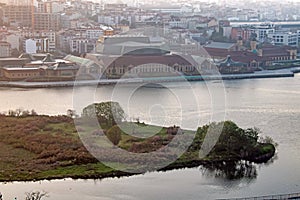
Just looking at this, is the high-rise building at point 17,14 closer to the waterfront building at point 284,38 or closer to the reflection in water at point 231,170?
the waterfront building at point 284,38

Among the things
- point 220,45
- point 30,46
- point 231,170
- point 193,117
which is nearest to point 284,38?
point 220,45

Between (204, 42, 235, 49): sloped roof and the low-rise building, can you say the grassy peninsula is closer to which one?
the low-rise building

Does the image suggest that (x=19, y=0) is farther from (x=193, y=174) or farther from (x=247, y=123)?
(x=193, y=174)

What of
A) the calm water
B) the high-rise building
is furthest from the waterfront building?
the high-rise building

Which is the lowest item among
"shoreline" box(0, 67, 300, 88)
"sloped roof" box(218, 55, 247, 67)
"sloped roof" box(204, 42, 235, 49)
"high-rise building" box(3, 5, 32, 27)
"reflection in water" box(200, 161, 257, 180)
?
"shoreline" box(0, 67, 300, 88)

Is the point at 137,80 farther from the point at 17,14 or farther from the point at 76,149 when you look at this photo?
the point at 17,14

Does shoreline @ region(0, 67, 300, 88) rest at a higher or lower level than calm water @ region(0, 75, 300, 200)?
lower
